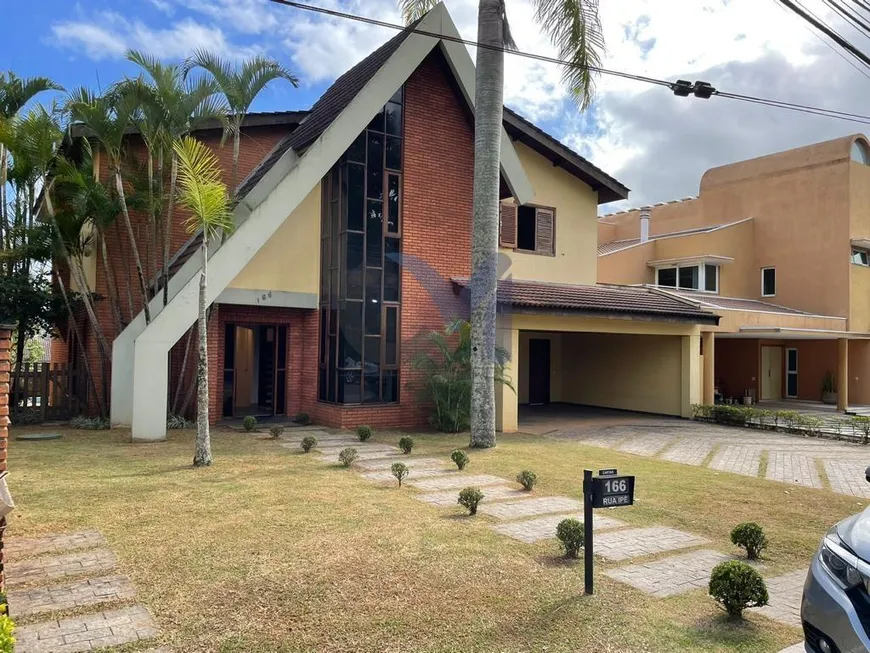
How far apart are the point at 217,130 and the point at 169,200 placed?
3.72 meters

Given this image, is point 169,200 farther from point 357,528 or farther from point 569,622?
point 569,622

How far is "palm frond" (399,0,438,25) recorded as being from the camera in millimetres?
13578

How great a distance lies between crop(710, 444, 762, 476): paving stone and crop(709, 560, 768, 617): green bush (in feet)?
20.7

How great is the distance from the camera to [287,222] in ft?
45.5

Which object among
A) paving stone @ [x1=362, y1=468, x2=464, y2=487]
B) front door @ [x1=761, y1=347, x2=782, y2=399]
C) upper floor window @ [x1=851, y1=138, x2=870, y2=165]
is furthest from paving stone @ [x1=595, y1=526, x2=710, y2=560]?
upper floor window @ [x1=851, y1=138, x2=870, y2=165]

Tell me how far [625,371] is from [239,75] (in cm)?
1414

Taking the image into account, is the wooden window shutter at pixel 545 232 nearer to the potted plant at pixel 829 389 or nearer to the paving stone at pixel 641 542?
the paving stone at pixel 641 542

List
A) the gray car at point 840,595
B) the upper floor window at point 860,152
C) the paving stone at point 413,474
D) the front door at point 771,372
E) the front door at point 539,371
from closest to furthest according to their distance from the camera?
the gray car at point 840,595 < the paving stone at point 413,474 < the front door at point 539,371 < the upper floor window at point 860,152 < the front door at point 771,372

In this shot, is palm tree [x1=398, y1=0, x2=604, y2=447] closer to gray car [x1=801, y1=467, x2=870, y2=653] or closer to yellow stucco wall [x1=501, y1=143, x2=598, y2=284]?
yellow stucco wall [x1=501, y1=143, x2=598, y2=284]

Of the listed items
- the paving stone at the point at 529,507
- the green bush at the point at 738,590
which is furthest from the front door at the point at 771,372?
the green bush at the point at 738,590

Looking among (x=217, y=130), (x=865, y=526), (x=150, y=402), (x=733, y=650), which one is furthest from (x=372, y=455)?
(x=217, y=130)

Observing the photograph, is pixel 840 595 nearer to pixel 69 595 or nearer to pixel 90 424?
pixel 69 595

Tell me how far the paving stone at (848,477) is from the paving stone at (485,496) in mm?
4890

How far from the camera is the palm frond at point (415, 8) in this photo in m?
13.6
